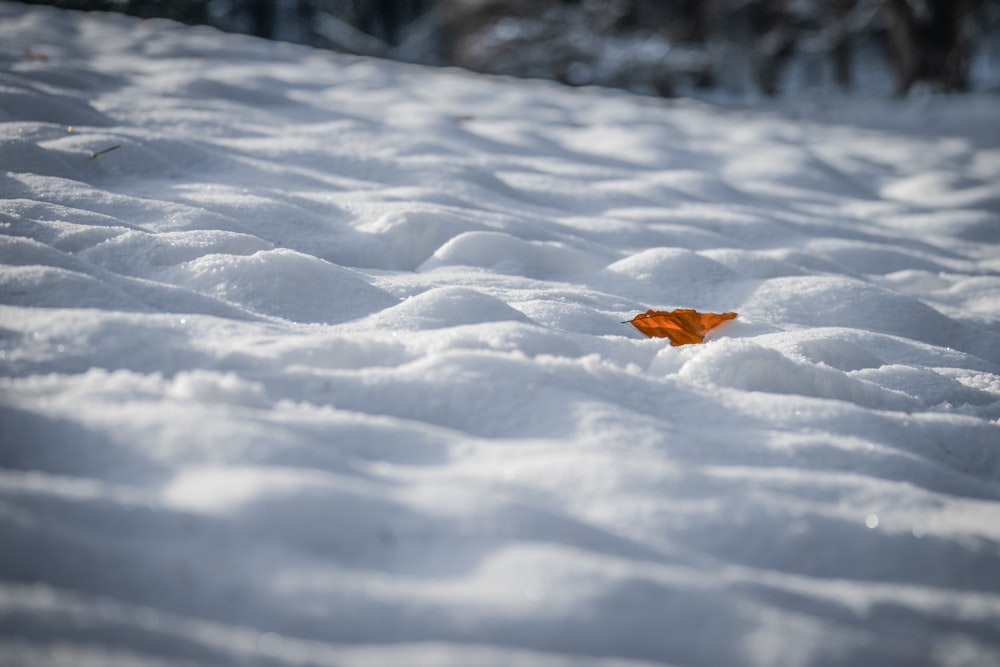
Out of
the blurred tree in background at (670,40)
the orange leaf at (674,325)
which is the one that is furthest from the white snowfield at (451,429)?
the blurred tree in background at (670,40)

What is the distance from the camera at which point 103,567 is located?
A: 0.69m

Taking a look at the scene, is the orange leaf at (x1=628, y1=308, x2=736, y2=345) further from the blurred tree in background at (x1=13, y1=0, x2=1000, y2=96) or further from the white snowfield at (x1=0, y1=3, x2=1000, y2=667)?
the blurred tree in background at (x1=13, y1=0, x2=1000, y2=96)

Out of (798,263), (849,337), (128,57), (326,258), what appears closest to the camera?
(849,337)

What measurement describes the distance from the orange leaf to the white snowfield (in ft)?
0.19

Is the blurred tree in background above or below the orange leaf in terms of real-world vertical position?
above

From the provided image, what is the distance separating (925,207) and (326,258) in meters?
2.50

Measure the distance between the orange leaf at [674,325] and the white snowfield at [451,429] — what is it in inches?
2.3

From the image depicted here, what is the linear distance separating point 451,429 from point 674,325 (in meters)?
0.65

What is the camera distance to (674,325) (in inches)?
57.5

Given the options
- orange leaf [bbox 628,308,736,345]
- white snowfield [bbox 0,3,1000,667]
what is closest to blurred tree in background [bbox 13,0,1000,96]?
white snowfield [bbox 0,3,1000,667]

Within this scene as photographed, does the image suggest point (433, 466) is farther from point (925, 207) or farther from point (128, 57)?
point (128, 57)

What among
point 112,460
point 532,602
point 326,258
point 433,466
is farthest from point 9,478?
point 326,258

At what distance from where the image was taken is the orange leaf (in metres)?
1.44

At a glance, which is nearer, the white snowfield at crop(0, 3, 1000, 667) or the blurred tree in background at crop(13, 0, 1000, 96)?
the white snowfield at crop(0, 3, 1000, 667)
